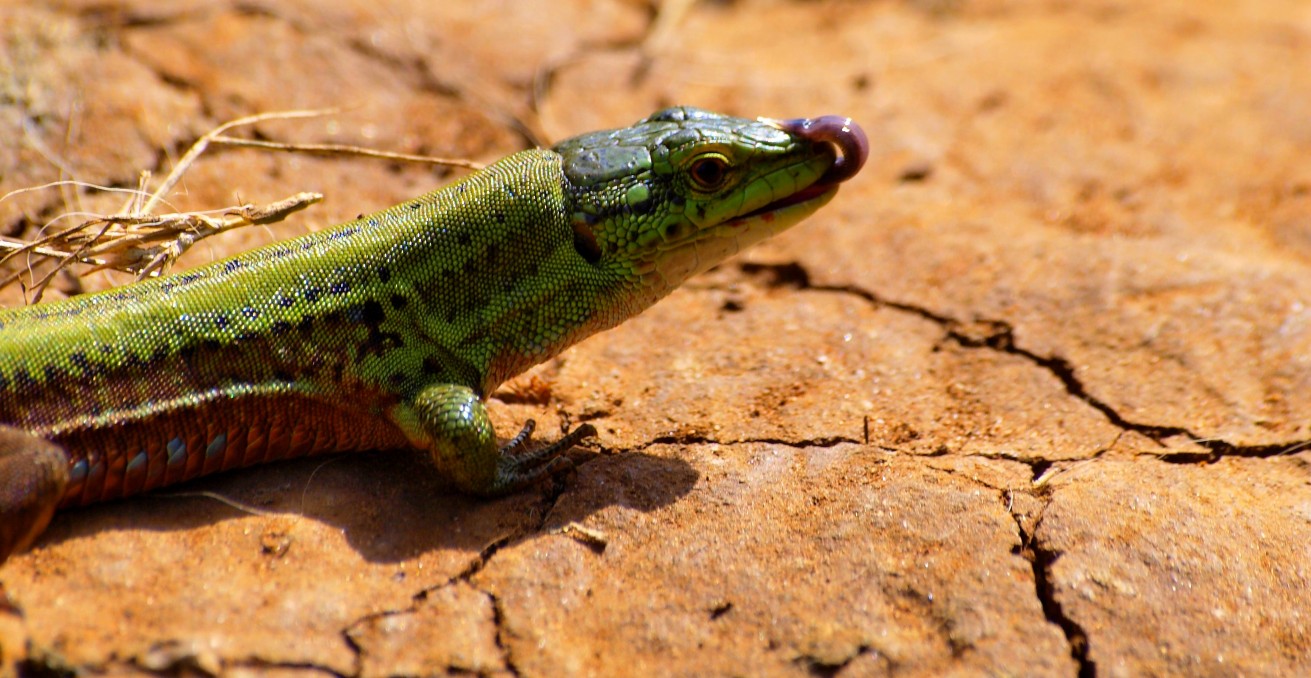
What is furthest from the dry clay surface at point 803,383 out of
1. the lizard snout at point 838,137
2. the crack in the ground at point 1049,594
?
the lizard snout at point 838,137

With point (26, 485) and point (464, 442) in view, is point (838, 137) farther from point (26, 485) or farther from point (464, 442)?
point (26, 485)

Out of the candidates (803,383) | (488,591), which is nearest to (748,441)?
(803,383)

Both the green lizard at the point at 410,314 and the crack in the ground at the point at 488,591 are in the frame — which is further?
the green lizard at the point at 410,314

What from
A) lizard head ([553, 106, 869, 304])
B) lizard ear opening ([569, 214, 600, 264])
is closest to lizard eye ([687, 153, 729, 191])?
lizard head ([553, 106, 869, 304])

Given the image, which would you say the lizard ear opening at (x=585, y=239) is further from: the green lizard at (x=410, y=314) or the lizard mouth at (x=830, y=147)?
the lizard mouth at (x=830, y=147)

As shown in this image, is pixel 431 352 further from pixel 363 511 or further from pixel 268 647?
pixel 268 647

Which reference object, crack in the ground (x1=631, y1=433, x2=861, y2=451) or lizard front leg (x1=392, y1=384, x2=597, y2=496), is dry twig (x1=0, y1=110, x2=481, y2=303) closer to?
lizard front leg (x1=392, y1=384, x2=597, y2=496)
